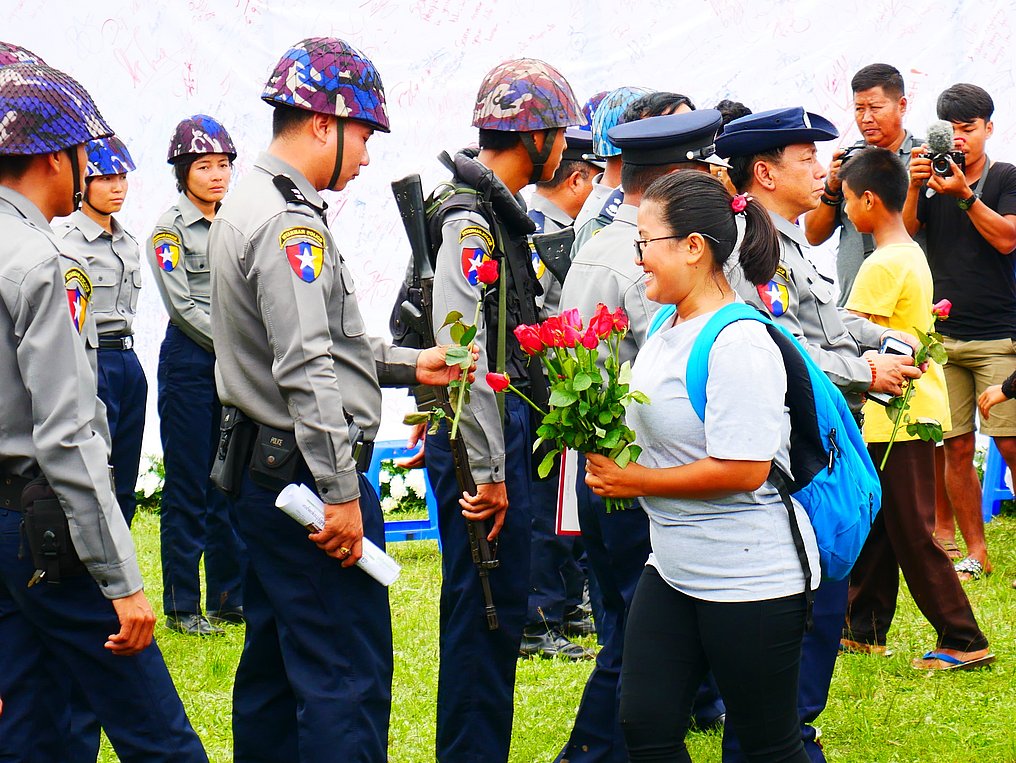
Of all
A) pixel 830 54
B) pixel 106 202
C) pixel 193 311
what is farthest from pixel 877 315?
pixel 830 54

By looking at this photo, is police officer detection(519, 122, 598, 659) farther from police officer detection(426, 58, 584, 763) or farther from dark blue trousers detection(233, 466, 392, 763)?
dark blue trousers detection(233, 466, 392, 763)

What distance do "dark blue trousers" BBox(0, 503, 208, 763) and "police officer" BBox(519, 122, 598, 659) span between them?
8.32ft

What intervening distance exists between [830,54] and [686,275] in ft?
20.8

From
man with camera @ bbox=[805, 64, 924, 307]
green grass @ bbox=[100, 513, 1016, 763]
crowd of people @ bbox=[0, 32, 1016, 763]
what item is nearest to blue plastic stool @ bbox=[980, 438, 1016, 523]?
green grass @ bbox=[100, 513, 1016, 763]

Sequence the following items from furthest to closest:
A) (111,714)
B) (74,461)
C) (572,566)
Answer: (572,566) < (111,714) < (74,461)

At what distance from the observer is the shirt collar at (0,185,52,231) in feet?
9.91

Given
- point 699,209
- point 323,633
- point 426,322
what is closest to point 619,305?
point 699,209

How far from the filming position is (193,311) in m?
6.16

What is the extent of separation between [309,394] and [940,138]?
4355mm

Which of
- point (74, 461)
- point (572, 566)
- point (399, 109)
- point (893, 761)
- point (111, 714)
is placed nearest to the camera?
point (74, 461)

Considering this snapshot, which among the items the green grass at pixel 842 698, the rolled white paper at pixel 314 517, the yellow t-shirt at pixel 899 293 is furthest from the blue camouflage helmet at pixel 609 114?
the green grass at pixel 842 698

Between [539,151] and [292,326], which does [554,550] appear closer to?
[539,151]

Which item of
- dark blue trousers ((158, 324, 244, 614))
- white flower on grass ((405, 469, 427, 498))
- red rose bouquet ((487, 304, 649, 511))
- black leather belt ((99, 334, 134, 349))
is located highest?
red rose bouquet ((487, 304, 649, 511))

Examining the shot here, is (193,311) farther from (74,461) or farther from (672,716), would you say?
(672,716)
